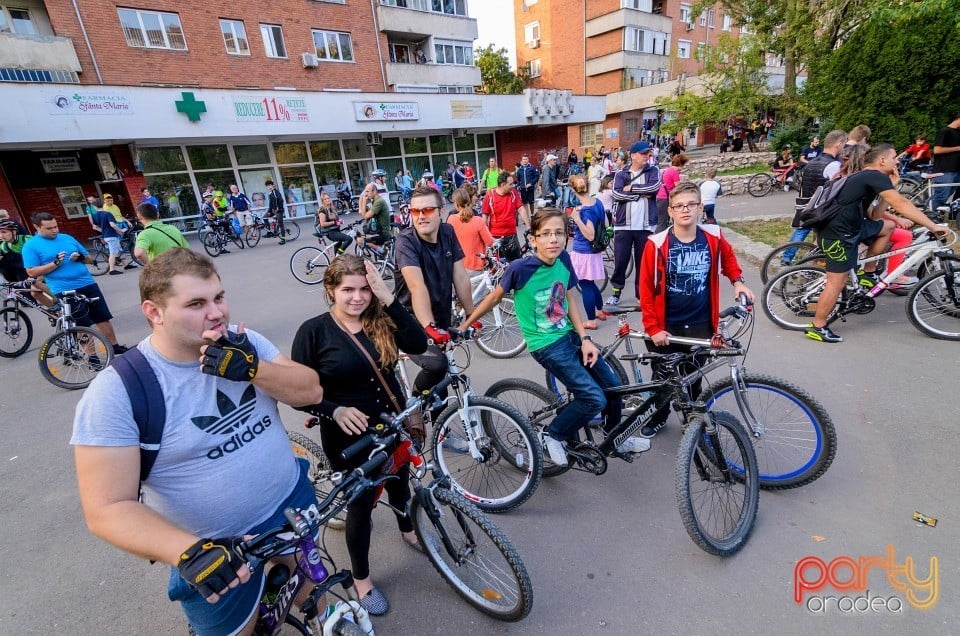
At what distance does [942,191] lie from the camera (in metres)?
7.89

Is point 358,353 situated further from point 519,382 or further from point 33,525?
point 33,525

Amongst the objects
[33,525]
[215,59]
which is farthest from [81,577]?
[215,59]

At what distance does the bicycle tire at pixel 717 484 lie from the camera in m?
2.38

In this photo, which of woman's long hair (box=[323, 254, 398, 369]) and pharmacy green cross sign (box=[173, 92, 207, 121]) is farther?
pharmacy green cross sign (box=[173, 92, 207, 121])

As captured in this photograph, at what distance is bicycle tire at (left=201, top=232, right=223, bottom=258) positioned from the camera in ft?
42.5

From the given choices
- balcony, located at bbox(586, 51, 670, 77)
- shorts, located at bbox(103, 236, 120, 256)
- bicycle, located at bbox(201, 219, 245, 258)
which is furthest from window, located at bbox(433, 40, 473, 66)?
shorts, located at bbox(103, 236, 120, 256)

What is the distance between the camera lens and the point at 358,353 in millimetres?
2160

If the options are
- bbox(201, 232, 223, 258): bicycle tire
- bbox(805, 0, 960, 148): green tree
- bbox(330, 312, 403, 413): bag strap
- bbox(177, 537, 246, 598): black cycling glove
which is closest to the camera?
bbox(177, 537, 246, 598): black cycling glove

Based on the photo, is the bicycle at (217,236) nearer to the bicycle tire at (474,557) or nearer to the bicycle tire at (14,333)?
the bicycle tire at (14,333)

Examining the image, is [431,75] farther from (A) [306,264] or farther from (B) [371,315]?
(B) [371,315]

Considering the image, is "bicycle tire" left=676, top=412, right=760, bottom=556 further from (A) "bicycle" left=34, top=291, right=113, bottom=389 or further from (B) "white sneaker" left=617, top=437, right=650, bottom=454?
(A) "bicycle" left=34, top=291, right=113, bottom=389

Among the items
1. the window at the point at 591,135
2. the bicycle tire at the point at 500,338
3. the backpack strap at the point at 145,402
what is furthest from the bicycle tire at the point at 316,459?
the window at the point at 591,135

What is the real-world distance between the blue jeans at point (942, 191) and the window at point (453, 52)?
22841mm

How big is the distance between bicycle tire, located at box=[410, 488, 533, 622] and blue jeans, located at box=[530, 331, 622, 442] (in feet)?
3.20
